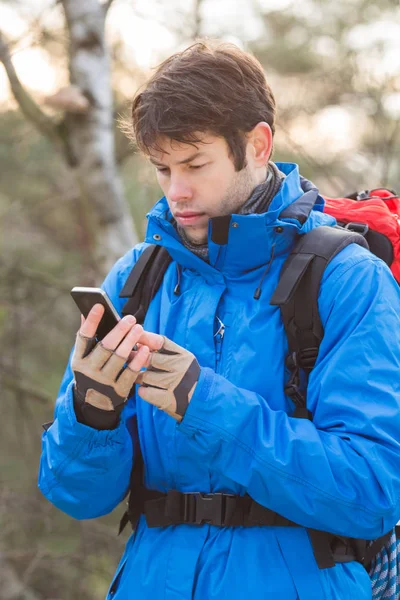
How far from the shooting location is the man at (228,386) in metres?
1.70

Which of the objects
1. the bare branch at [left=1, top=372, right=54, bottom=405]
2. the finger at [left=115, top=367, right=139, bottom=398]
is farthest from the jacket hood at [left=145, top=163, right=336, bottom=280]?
the bare branch at [left=1, top=372, right=54, bottom=405]

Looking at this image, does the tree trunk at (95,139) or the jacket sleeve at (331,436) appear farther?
the tree trunk at (95,139)

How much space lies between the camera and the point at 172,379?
1720 mm

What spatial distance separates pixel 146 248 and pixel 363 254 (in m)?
0.68

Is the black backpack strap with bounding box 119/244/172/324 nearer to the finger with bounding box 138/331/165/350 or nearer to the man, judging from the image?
the man

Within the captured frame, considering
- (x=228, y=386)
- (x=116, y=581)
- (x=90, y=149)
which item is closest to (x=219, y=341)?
(x=228, y=386)

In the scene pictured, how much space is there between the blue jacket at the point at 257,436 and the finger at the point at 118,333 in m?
0.20

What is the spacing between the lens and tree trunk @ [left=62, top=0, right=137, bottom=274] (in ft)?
14.4

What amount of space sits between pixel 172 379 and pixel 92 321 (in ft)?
0.79

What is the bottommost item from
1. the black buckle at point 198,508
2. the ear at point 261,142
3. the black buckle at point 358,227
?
the black buckle at point 198,508

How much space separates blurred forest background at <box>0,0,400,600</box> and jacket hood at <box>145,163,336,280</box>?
A: 240 cm

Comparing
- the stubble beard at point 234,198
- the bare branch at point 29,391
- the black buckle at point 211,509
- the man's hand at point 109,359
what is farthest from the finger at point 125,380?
the bare branch at point 29,391

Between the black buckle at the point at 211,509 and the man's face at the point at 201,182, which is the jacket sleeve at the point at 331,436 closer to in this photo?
the black buckle at the point at 211,509

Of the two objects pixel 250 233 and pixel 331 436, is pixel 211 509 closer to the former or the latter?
pixel 331 436
